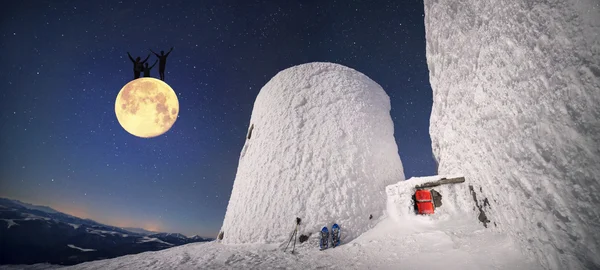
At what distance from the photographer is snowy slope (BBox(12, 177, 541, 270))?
156 inches

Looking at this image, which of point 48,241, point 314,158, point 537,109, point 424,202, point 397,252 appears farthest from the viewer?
point 48,241

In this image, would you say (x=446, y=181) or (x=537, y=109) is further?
(x=446, y=181)

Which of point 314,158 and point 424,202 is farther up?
point 314,158

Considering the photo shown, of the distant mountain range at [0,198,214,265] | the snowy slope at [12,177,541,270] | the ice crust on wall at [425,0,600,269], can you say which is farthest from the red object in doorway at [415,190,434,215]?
the distant mountain range at [0,198,214,265]

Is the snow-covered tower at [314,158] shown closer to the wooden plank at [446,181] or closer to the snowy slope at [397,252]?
the snowy slope at [397,252]

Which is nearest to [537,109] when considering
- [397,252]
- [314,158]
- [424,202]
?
[397,252]

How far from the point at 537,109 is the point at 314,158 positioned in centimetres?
665

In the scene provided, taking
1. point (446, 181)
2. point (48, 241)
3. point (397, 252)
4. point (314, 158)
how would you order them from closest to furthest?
point (397, 252)
point (446, 181)
point (314, 158)
point (48, 241)

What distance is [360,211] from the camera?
7418mm

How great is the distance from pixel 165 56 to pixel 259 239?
7520 mm

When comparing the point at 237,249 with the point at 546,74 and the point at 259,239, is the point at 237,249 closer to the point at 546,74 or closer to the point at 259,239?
the point at 259,239

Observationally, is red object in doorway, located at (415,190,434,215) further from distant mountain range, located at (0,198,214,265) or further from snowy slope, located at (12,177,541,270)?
distant mountain range, located at (0,198,214,265)

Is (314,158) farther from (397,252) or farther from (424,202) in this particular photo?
(397,252)

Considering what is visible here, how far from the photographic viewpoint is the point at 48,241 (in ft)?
196
